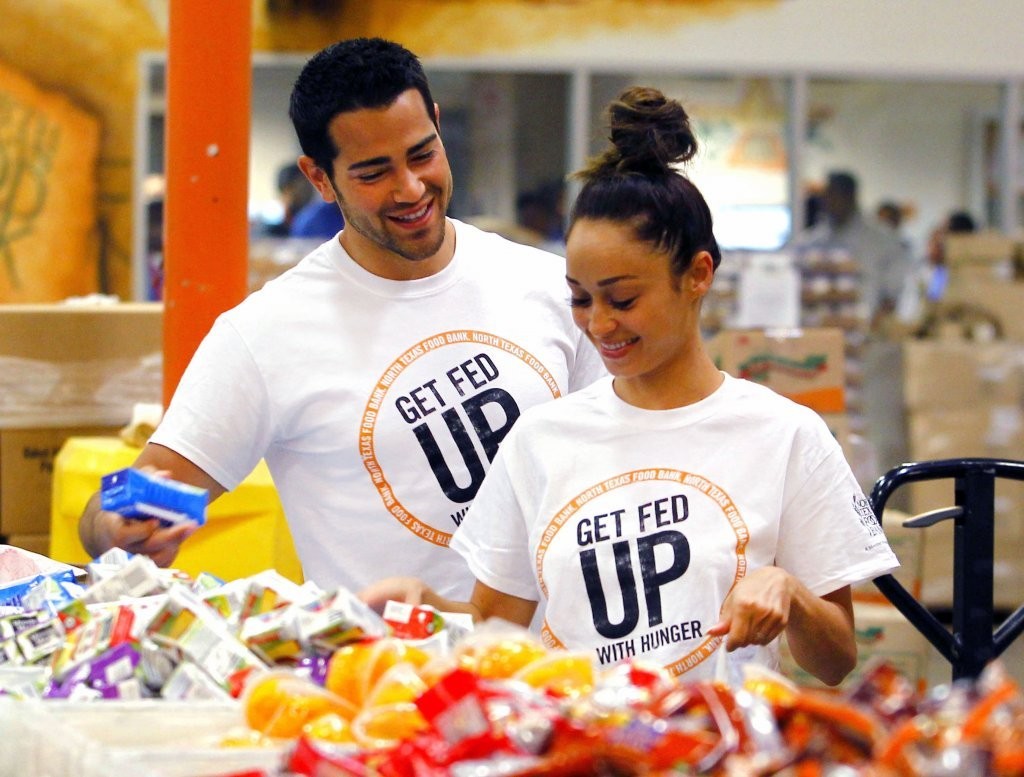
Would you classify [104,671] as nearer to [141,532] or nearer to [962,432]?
[141,532]

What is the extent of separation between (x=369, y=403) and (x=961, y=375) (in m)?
4.74

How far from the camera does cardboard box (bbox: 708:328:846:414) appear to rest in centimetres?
461

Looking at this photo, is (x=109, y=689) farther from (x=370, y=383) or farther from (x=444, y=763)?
(x=370, y=383)

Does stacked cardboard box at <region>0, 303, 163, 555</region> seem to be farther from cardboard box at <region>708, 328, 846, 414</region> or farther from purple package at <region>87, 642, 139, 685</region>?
purple package at <region>87, 642, 139, 685</region>

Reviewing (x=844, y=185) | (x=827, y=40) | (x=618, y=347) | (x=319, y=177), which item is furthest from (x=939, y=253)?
(x=618, y=347)

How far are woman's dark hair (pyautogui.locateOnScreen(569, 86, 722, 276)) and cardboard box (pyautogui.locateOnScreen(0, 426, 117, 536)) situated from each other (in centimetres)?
223

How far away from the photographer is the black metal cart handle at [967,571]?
2324 mm

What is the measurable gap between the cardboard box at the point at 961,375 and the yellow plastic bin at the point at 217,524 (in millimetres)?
3676

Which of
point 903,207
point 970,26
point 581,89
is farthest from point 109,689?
point 903,207

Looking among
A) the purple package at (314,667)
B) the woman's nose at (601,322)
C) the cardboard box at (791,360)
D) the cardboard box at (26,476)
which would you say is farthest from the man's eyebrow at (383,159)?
the cardboard box at (791,360)

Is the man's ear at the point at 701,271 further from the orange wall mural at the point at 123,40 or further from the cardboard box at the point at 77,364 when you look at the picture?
the orange wall mural at the point at 123,40

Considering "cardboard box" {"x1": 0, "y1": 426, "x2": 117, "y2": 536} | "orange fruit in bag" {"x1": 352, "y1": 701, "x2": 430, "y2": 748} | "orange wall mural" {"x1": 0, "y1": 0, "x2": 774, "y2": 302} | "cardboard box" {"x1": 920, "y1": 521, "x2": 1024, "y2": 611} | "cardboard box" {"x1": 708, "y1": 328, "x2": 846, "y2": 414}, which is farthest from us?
"orange wall mural" {"x1": 0, "y1": 0, "x2": 774, "y2": 302}

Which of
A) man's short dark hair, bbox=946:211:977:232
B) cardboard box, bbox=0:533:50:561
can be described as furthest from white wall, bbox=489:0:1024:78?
cardboard box, bbox=0:533:50:561

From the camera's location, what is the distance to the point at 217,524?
3.52 metres
